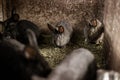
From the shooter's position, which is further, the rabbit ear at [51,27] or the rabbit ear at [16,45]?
the rabbit ear at [51,27]

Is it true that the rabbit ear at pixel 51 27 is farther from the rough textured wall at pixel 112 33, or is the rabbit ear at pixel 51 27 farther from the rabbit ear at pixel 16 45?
the rabbit ear at pixel 16 45

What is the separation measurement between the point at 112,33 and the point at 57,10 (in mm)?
2135

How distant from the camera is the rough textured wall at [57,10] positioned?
309 inches

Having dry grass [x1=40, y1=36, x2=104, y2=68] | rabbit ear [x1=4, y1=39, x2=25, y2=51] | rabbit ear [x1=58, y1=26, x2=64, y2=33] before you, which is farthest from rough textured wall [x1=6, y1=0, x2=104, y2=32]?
rabbit ear [x1=4, y1=39, x2=25, y2=51]

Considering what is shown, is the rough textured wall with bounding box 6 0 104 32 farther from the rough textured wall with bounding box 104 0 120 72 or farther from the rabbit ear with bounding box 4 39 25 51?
the rabbit ear with bounding box 4 39 25 51

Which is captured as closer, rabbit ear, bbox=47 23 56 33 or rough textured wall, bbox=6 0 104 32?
rabbit ear, bbox=47 23 56 33

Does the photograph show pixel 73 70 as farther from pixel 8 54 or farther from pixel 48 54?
pixel 48 54

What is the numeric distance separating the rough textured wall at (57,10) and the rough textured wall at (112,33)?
34.4 inches

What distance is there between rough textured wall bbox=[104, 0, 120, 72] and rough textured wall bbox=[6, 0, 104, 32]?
874 mm

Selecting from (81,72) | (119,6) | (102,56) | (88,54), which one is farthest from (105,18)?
(81,72)

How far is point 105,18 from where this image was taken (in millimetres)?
7109

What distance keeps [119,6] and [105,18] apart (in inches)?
53.9

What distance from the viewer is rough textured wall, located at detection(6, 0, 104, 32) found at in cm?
784

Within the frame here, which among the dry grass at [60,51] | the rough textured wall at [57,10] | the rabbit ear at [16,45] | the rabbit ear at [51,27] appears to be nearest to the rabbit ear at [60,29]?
the rabbit ear at [51,27]
